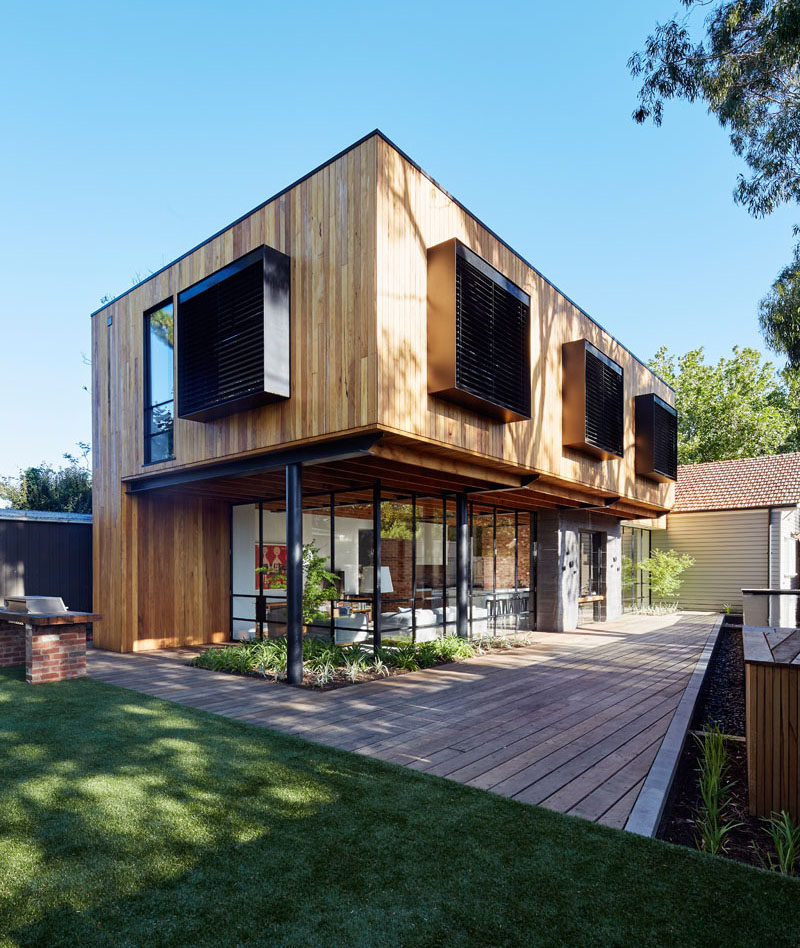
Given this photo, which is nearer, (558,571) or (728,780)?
(728,780)

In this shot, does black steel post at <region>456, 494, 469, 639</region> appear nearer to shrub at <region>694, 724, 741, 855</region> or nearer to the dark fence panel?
shrub at <region>694, 724, 741, 855</region>

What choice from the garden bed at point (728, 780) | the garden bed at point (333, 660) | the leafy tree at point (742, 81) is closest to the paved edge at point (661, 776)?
the garden bed at point (728, 780)

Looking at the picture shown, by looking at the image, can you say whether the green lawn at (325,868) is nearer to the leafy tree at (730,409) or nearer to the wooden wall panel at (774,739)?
the wooden wall panel at (774,739)

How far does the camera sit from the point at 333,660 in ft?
27.6

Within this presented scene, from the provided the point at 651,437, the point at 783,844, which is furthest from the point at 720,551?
the point at 783,844

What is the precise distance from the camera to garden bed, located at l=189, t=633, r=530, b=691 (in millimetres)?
7766

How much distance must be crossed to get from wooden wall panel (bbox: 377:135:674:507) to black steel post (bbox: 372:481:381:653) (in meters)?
2.03

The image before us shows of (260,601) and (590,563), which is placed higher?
(590,563)

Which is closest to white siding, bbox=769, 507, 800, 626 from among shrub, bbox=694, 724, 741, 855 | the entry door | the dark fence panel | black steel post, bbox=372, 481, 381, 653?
the entry door

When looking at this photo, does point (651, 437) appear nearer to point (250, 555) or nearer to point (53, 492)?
point (250, 555)

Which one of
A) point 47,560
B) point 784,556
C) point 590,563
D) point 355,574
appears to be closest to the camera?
point 355,574

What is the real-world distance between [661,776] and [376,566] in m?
5.36

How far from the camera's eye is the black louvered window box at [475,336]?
705 cm

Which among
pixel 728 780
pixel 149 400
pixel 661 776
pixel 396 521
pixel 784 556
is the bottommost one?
pixel 728 780
